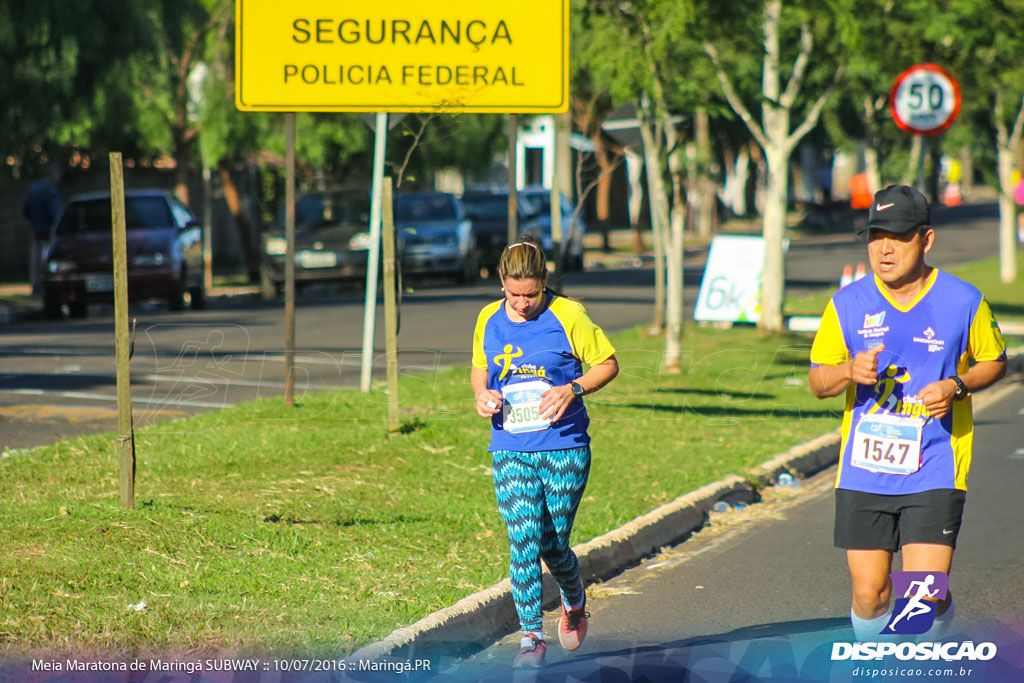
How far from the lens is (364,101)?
10.5 m

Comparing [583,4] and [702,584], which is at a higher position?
[583,4]

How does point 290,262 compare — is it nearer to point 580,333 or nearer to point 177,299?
point 580,333

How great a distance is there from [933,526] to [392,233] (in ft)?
21.2

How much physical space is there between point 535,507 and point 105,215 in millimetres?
17785

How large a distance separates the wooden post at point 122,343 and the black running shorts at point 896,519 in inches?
153

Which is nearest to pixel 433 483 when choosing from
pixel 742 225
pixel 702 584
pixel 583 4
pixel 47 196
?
pixel 702 584

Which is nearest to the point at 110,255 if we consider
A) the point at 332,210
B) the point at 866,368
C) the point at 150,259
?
→ the point at 150,259

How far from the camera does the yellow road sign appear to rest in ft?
34.0

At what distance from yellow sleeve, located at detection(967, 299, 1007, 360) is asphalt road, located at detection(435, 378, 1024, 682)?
43.1 inches

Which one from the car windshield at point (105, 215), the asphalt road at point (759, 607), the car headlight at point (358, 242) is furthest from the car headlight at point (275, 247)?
the asphalt road at point (759, 607)

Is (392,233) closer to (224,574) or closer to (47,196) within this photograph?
(224,574)

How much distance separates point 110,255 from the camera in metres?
21.2

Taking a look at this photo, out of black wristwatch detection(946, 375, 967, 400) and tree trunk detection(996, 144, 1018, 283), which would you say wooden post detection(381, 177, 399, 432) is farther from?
tree trunk detection(996, 144, 1018, 283)

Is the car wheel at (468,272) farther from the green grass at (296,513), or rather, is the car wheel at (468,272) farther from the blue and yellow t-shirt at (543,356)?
the blue and yellow t-shirt at (543,356)
